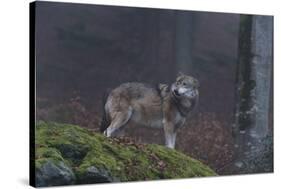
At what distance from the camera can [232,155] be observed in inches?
520

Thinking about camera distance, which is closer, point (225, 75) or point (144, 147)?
point (144, 147)

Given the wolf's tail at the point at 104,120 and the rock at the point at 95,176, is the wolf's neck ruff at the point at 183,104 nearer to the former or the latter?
the wolf's tail at the point at 104,120

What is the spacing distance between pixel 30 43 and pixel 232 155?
3.86 m

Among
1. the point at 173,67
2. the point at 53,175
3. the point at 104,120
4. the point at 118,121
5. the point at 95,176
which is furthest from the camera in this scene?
the point at 173,67

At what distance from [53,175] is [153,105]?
80.1 inches

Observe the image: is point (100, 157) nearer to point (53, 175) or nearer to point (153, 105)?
point (53, 175)

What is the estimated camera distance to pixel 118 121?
12148 mm

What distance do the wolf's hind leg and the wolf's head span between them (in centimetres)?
81

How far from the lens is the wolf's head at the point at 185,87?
1250cm

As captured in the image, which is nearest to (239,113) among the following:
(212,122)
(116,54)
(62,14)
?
(212,122)

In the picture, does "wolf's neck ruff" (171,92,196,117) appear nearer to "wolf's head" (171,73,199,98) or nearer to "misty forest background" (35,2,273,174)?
"wolf's head" (171,73,199,98)

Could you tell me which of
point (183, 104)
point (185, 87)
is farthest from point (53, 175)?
point (185, 87)

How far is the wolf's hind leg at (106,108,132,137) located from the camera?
39.6ft

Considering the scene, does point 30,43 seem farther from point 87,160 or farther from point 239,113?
point 239,113
